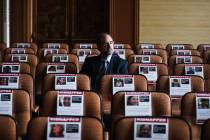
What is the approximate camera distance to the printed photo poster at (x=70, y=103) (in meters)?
4.72

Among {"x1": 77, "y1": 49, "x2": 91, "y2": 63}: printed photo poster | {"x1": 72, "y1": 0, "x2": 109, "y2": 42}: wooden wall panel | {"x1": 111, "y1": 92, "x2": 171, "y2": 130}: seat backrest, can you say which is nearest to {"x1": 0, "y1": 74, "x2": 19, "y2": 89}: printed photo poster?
{"x1": 111, "y1": 92, "x2": 171, "y2": 130}: seat backrest

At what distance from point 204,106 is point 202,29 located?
29.5 feet

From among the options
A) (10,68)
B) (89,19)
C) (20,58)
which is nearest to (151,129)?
(10,68)

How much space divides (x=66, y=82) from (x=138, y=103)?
124 cm

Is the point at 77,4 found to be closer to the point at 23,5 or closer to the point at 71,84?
the point at 23,5

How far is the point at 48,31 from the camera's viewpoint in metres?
14.0

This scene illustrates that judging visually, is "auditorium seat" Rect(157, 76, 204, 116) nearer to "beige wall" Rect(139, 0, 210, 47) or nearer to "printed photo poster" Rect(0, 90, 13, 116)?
"printed photo poster" Rect(0, 90, 13, 116)

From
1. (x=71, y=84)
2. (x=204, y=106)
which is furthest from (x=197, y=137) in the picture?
(x=71, y=84)

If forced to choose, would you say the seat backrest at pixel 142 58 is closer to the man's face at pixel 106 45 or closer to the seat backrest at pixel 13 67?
the man's face at pixel 106 45

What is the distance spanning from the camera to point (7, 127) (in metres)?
3.98

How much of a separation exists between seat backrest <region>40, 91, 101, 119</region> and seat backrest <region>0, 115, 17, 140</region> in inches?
35.0

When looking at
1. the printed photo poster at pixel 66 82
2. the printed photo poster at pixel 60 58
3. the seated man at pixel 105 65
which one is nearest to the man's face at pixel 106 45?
the seated man at pixel 105 65

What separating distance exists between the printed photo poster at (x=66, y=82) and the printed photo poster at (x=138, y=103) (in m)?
1.10

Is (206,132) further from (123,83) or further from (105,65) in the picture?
(105,65)
